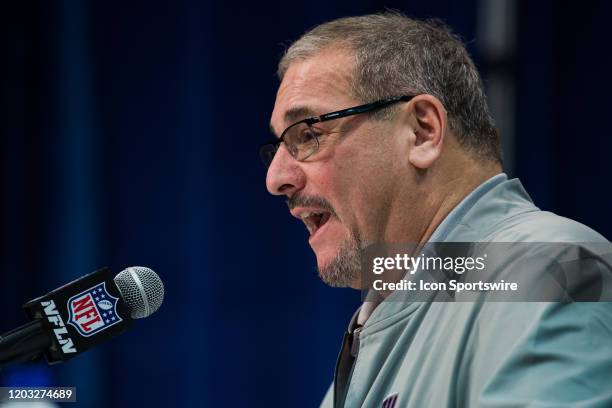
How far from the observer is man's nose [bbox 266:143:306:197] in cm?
151

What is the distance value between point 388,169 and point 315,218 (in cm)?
18

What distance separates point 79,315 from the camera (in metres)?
1.15

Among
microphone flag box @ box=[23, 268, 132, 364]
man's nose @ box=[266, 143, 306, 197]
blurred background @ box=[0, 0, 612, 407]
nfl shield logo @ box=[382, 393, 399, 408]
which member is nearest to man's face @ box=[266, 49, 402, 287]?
man's nose @ box=[266, 143, 306, 197]

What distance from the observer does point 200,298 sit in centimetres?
278

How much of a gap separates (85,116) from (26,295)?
700 mm

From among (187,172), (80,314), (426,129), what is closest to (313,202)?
(426,129)

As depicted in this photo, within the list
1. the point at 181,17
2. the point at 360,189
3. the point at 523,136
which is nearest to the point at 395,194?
the point at 360,189

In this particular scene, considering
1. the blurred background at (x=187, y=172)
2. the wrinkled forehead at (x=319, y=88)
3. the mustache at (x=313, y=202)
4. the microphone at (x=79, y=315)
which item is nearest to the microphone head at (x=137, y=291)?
the microphone at (x=79, y=315)

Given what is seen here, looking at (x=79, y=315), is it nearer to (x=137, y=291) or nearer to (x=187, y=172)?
(x=137, y=291)

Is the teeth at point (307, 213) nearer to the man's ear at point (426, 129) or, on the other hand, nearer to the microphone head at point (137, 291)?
the man's ear at point (426, 129)

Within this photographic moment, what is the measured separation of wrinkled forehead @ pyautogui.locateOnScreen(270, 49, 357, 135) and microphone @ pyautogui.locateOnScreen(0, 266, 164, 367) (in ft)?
1.55

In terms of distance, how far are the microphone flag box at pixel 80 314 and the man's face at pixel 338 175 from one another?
0.43 meters

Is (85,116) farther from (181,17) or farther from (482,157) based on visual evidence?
(482,157)

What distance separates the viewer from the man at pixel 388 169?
1276mm
